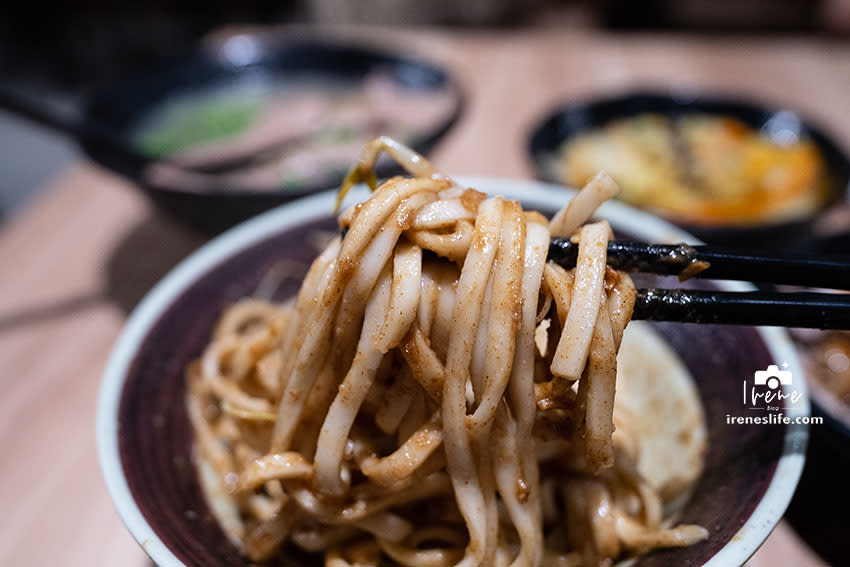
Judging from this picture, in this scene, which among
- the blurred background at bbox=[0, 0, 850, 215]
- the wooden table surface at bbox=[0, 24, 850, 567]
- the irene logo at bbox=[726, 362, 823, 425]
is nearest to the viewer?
the irene logo at bbox=[726, 362, 823, 425]

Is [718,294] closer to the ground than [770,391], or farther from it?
farther from it

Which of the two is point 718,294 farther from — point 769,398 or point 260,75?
point 260,75

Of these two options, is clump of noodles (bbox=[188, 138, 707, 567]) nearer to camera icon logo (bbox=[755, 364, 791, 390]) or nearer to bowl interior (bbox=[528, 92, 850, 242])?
camera icon logo (bbox=[755, 364, 791, 390])

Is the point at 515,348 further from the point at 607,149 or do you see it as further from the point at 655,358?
the point at 607,149

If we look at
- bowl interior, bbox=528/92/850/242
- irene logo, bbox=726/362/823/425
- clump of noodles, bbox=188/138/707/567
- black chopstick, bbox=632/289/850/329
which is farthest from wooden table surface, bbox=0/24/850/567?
black chopstick, bbox=632/289/850/329

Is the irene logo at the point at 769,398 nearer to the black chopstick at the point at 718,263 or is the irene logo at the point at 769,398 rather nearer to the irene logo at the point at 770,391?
the irene logo at the point at 770,391

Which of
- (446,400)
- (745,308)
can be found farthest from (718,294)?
(446,400)

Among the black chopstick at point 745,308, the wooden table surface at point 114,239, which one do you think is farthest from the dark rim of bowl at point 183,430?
the wooden table surface at point 114,239
